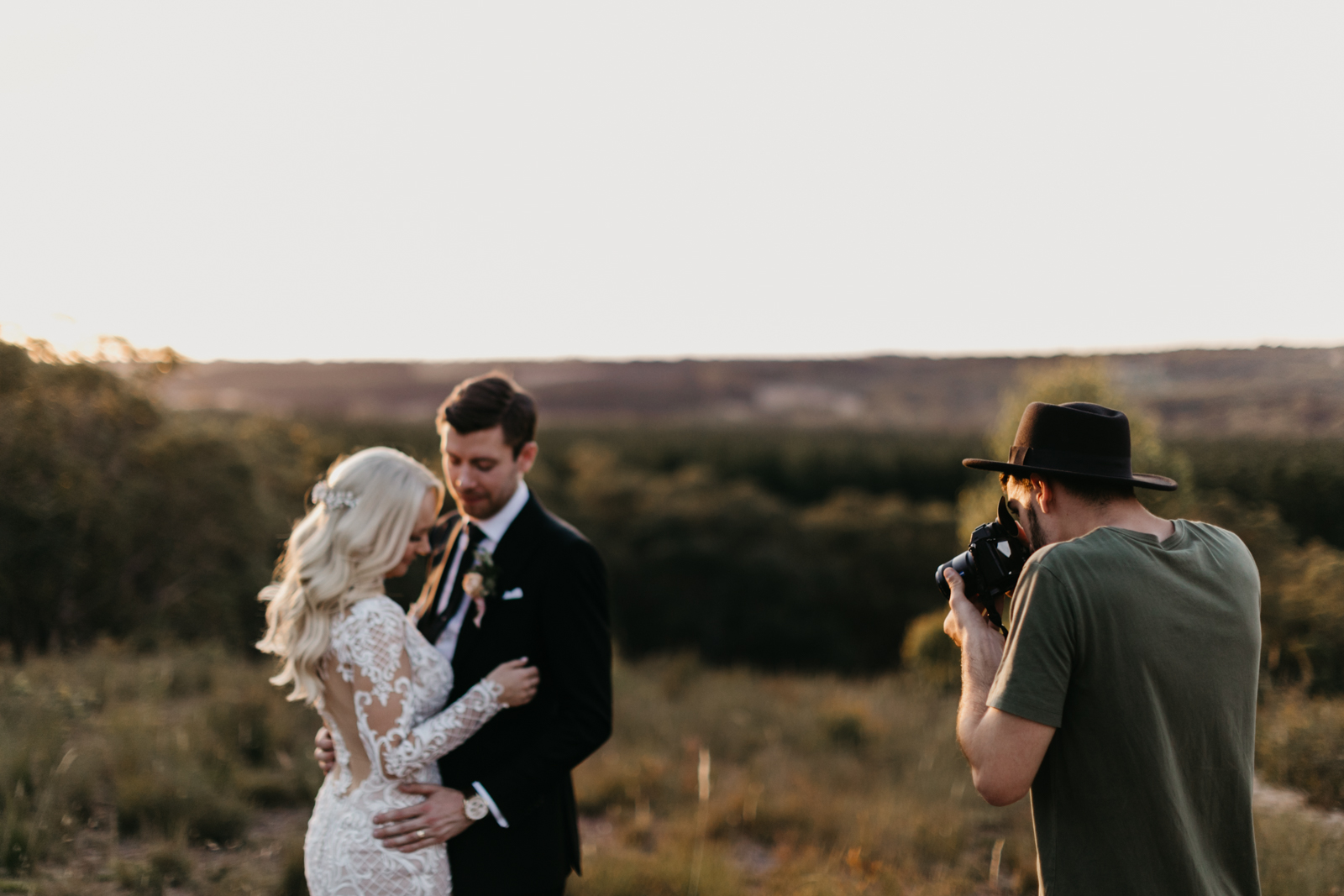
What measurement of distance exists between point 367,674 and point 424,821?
451mm

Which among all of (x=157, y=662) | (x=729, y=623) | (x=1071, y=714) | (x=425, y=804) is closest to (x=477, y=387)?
(x=425, y=804)

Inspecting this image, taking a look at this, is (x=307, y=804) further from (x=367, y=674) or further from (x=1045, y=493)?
(x=1045, y=493)

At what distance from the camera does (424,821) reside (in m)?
2.50

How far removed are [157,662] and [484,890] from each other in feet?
22.3

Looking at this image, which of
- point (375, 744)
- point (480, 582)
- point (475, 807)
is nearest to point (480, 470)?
point (480, 582)

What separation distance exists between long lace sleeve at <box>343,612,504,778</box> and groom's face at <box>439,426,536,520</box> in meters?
0.51

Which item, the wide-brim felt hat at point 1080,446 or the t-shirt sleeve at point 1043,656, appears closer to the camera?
the t-shirt sleeve at point 1043,656

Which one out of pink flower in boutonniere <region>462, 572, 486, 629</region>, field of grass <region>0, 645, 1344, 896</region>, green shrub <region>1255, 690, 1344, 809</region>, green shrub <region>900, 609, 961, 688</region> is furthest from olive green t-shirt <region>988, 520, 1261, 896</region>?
green shrub <region>900, 609, 961, 688</region>

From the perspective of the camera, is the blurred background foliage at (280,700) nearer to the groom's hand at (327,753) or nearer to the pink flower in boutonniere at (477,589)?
the pink flower in boutonniere at (477,589)

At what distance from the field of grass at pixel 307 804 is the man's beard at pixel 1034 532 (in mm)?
3233

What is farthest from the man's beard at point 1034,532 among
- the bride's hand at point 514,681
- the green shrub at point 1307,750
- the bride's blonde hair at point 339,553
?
the green shrub at point 1307,750

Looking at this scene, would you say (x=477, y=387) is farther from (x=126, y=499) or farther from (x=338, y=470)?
(x=126, y=499)

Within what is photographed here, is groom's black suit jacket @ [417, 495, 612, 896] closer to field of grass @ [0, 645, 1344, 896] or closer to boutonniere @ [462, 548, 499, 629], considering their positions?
boutonniere @ [462, 548, 499, 629]

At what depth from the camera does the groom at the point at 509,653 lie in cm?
260
